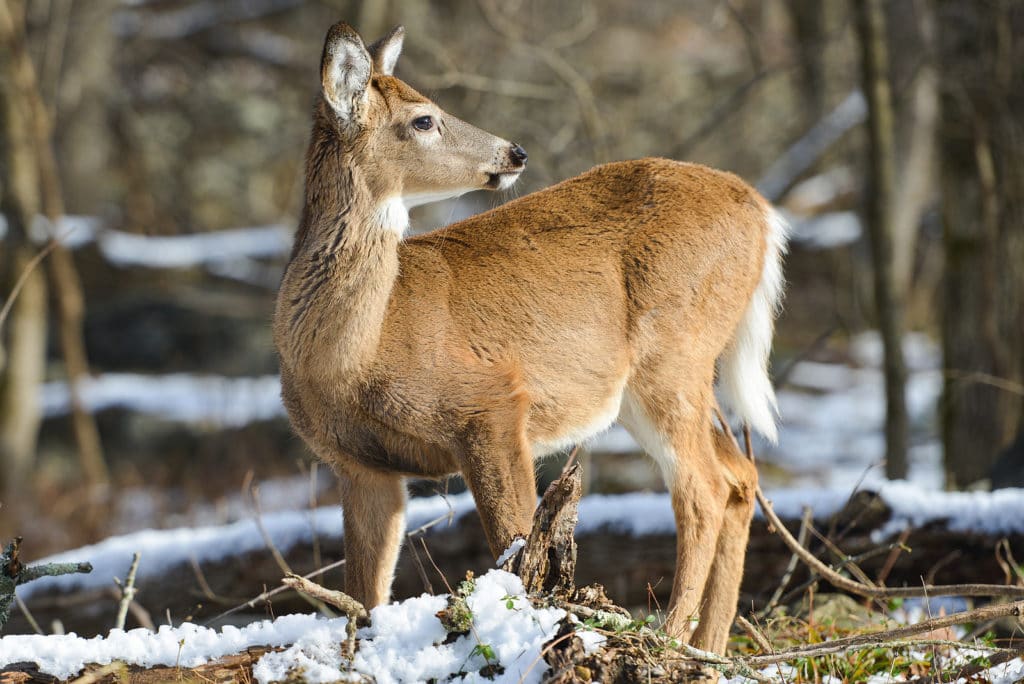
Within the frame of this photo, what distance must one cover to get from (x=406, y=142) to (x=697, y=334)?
4.60 feet

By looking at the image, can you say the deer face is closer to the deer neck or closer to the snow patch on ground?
the deer neck

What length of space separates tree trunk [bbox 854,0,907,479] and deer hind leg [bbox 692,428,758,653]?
9.12 feet

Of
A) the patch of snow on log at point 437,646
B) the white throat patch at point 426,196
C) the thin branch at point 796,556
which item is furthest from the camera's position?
the thin branch at point 796,556

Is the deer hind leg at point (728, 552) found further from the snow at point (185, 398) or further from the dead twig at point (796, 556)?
the snow at point (185, 398)

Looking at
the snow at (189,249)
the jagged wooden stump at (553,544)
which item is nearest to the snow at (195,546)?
the jagged wooden stump at (553,544)

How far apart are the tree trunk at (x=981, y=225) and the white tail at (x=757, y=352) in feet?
7.73

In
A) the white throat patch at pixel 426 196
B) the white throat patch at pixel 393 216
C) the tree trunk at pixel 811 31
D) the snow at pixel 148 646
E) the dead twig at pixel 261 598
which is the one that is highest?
the tree trunk at pixel 811 31

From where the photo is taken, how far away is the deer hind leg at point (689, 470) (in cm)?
425

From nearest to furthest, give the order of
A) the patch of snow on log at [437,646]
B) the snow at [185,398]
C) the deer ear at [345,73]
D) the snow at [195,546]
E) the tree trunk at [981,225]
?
the patch of snow on log at [437,646] → the deer ear at [345,73] → the snow at [195,546] → the tree trunk at [981,225] → the snow at [185,398]

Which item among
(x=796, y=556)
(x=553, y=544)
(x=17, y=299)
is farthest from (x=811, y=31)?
(x=553, y=544)

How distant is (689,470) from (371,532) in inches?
49.6

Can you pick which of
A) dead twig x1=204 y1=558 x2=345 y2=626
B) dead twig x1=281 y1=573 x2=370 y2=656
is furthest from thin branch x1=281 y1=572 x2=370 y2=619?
dead twig x1=204 y1=558 x2=345 y2=626

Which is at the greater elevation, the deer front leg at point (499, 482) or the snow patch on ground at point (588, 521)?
the deer front leg at point (499, 482)

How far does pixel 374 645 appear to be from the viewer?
2797 millimetres
